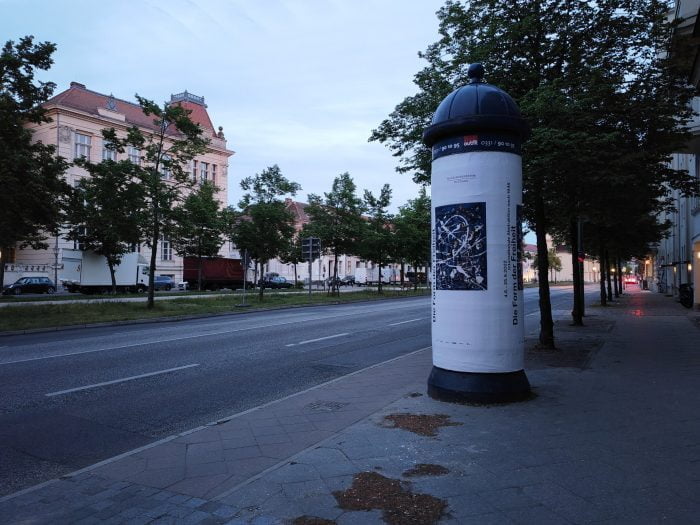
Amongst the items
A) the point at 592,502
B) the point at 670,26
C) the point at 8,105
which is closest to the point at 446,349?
the point at 592,502

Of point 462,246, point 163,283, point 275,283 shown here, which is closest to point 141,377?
point 462,246

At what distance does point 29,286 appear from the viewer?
40.0 meters

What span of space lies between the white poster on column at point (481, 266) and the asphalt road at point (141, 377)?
9.36ft

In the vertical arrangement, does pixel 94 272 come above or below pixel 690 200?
below

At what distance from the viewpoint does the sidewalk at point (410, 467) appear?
3438 millimetres

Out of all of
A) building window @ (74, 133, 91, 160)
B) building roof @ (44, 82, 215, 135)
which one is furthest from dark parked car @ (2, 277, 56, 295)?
building roof @ (44, 82, 215, 135)

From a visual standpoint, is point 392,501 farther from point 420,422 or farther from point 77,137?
point 77,137

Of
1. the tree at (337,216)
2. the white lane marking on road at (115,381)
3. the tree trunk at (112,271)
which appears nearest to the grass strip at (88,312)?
the white lane marking on road at (115,381)

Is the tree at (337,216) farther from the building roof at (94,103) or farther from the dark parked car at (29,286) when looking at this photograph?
the dark parked car at (29,286)

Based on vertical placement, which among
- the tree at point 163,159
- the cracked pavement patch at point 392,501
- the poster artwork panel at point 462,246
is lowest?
the cracked pavement patch at point 392,501

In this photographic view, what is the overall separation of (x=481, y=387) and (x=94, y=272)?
127 feet

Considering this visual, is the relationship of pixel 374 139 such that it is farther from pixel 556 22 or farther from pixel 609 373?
pixel 609 373

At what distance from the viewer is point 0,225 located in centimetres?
1688

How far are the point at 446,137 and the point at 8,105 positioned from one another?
16.3 meters
